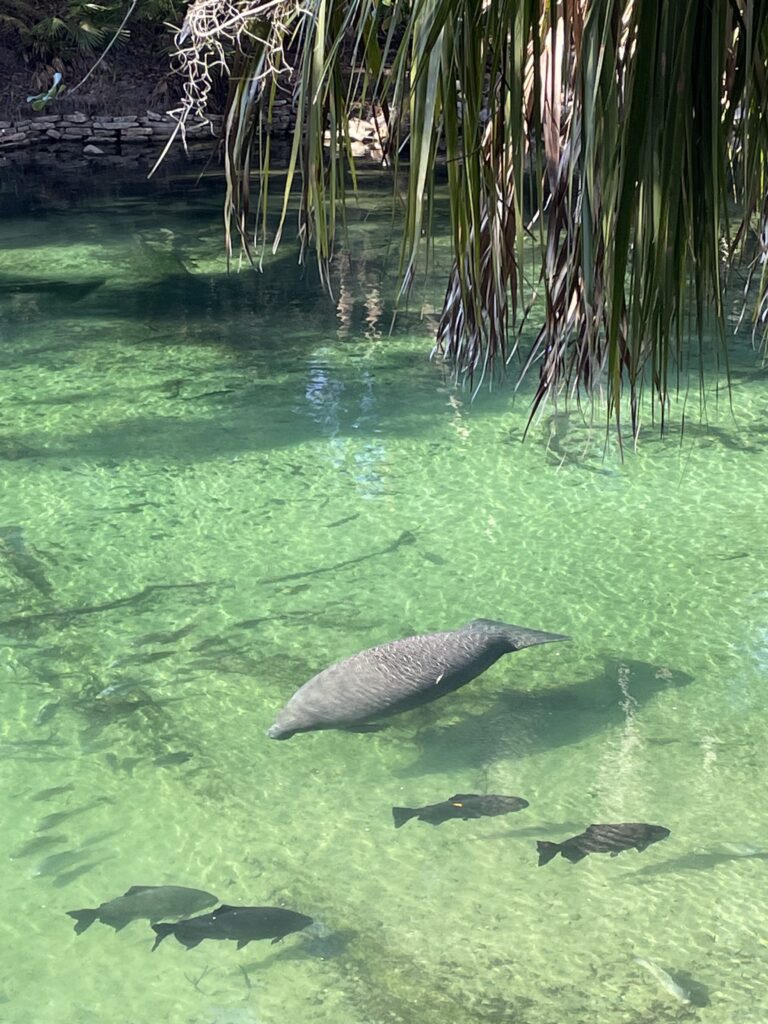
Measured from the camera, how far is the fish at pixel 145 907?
10.1 ft

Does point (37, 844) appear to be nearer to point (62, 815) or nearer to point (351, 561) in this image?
point (62, 815)

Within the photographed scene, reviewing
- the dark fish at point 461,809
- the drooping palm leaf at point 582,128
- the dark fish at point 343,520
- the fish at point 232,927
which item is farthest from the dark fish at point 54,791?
the drooping palm leaf at point 582,128

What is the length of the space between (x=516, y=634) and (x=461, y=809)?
922mm

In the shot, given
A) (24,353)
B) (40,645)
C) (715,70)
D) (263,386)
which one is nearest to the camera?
(715,70)

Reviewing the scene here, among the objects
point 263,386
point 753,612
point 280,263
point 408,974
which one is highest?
point 280,263

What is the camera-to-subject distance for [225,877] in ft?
10.8

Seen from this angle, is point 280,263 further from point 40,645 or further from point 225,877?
point 225,877

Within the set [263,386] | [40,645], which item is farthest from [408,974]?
[263,386]

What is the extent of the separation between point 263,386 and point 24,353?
2084 millimetres

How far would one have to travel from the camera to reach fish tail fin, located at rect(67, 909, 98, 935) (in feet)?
10.1

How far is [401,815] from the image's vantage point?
11.4ft

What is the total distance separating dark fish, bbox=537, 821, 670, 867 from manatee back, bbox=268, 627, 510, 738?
2.41ft

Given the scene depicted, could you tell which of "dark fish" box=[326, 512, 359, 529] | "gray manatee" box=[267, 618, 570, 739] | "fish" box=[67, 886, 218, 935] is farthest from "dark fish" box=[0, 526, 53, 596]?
"fish" box=[67, 886, 218, 935]

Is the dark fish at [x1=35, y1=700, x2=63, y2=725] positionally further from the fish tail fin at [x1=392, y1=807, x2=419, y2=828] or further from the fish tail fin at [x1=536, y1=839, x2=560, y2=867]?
the fish tail fin at [x1=536, y1=839, x2=560, y2=867]
